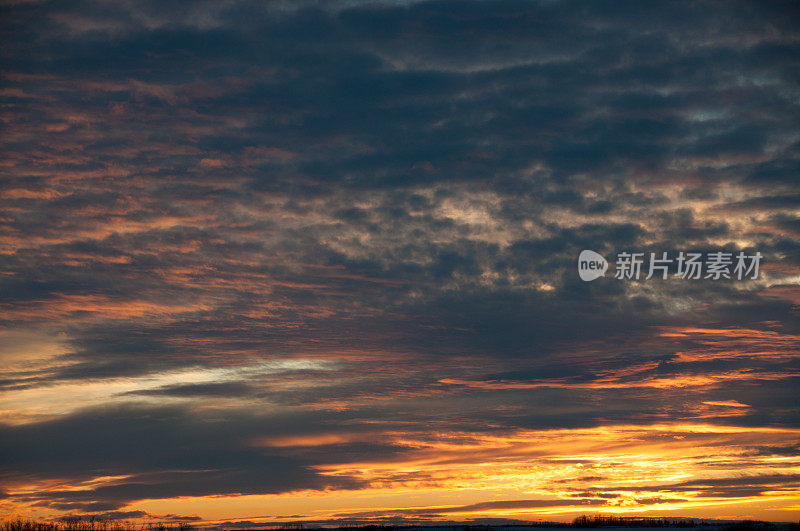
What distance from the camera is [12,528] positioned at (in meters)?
21.5

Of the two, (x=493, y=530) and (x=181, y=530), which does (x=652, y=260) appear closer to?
(x=493, y=530)

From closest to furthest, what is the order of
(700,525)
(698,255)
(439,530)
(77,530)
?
(77,530) → (439,530) → (700,525) → (698,255)

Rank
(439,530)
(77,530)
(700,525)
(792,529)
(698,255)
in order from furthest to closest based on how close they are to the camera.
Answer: (698,255), (700,525), (439,530), (77,530), (792,529)

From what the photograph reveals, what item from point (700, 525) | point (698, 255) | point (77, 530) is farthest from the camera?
point (698, 255)

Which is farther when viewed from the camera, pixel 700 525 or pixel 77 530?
pixel 700 525

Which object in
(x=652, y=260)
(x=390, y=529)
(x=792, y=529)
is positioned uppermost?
(x=652, y=260)

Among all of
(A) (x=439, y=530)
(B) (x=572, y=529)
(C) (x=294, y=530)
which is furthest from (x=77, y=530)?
(B) (x=572, y=529)

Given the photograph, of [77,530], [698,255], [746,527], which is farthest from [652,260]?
[77,530]

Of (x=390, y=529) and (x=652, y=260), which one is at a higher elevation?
(x=652, y=260)

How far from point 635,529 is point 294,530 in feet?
69.6

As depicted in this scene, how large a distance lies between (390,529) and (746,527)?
64.8ft

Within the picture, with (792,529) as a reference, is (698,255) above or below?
above

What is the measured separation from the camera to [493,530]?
25.7 metres

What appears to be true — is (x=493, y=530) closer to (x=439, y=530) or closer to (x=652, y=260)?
(x=439, y=530)
